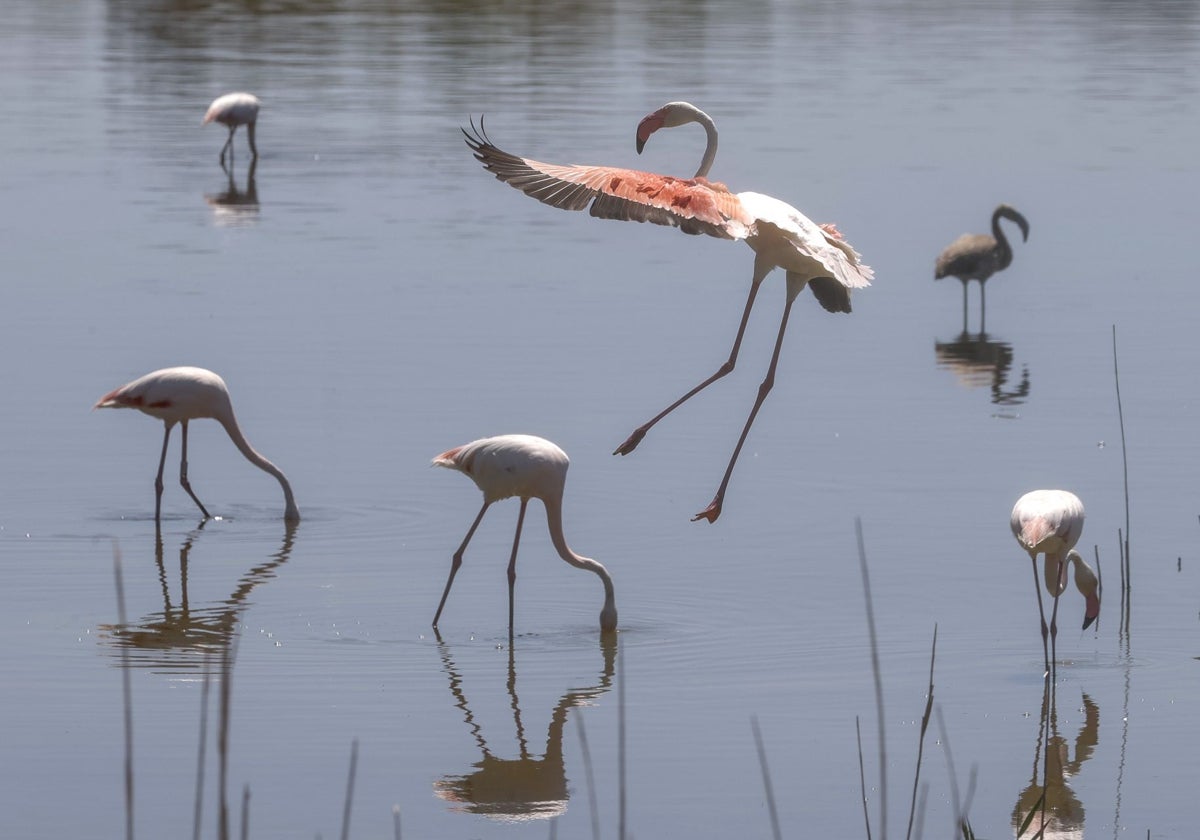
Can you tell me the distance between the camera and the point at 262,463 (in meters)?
11.5

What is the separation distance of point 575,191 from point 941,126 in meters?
20.7

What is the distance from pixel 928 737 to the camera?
26.5ft

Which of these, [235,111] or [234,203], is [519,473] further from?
[235,111]

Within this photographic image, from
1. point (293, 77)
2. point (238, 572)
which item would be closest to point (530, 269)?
point (238, 572)

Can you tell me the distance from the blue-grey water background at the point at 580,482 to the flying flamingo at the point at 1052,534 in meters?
0.32

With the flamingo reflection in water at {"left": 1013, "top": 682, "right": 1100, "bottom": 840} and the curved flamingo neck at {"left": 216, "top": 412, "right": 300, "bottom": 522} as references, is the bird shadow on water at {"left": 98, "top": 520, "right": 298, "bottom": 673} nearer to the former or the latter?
the curved flamingo neck at {"left": 216, "top": 412, "right": 300, "bottom": 522}

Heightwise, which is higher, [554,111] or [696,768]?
[554,111]

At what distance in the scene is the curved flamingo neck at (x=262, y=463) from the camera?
11125 mm

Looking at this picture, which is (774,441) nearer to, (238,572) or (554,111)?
(238,572)

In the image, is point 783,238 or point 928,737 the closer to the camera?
point 928,737

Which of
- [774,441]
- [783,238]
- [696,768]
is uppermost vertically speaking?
[783,238]

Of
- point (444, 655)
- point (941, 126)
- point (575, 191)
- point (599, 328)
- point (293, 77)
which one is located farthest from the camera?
point (293, 77)

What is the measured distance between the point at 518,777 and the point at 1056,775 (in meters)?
1.87

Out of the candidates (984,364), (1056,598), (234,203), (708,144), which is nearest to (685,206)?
(708,144)
